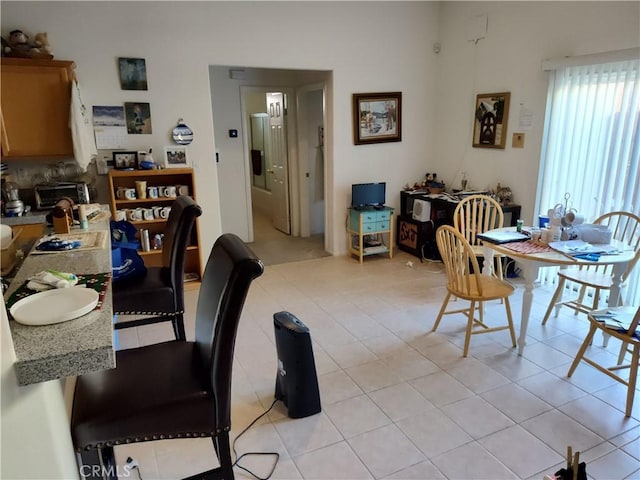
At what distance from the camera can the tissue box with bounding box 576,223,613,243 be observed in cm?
288

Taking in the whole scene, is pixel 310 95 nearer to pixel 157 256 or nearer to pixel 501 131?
pixel 501 131

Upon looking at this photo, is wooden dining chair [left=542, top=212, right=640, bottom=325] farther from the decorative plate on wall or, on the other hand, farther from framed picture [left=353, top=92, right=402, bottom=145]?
the decorative plate on wall

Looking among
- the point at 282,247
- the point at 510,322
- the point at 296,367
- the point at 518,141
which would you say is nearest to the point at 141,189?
the point at 282,247

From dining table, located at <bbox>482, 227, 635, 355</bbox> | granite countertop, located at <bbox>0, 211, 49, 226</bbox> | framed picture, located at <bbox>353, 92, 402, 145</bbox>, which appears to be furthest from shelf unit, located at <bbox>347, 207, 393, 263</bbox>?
granite countertop, located at <bbox>0, 211, 49, 226</bbox>

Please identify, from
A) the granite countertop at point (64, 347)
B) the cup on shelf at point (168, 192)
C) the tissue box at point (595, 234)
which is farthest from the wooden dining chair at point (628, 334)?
the cup on shelf at point (168, 192)

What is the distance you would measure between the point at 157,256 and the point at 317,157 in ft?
9.05

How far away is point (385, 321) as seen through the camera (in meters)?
3.46

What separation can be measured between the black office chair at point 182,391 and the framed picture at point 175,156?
280 cm

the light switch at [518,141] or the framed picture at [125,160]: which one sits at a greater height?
the light switch at [518,141]

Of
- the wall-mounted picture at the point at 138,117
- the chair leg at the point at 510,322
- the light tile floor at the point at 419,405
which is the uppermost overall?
the wall-mounted picture at the point at 138,117

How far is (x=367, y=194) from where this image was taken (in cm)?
496

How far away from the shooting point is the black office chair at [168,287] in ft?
7.17

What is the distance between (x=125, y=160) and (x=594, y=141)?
412 cm

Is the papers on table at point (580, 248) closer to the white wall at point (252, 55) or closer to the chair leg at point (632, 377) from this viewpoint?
the chair leg at point (632, 377)
